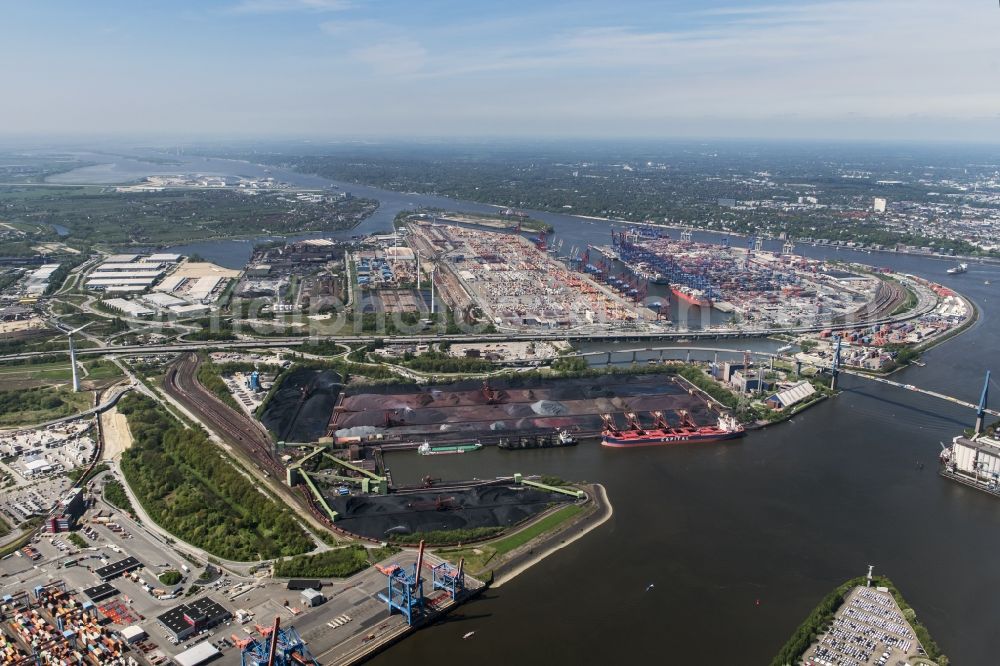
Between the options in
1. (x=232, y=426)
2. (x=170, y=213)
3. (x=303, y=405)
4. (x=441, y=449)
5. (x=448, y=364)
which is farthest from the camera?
(x=170, y=213)

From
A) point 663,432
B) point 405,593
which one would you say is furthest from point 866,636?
point 663,432

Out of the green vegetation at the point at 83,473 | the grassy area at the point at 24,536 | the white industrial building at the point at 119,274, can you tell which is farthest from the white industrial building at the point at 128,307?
the grassy area at the point at 24,536

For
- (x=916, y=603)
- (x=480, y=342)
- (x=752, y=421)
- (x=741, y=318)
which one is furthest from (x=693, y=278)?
(x=916, y=603)

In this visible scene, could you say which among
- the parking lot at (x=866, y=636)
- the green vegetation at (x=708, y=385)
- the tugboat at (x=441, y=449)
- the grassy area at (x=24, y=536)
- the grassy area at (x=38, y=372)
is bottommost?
the grassy area at (x=24, y=536)

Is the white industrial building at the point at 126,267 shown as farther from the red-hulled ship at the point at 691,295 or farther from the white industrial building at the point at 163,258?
the red-hulled ship at the point at 691,295

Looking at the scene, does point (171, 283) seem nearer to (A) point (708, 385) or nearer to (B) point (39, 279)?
(B) point (39, 279)

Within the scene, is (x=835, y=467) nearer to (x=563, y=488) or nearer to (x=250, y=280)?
(x=563, y=488)

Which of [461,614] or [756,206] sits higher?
[756,206]
